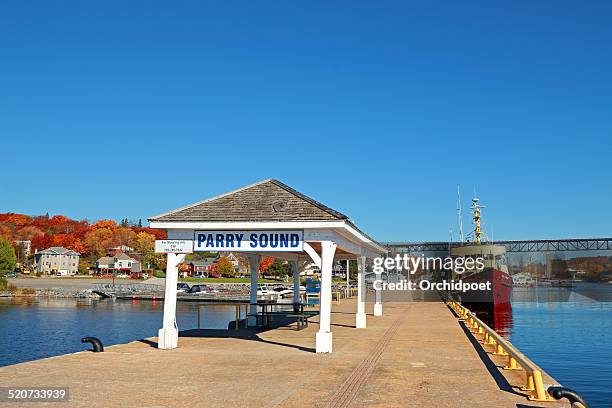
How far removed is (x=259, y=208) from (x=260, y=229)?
790mm

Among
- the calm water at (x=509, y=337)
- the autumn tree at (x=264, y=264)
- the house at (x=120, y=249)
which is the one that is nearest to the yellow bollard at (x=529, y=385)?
the calm water at (x=509, y=337)

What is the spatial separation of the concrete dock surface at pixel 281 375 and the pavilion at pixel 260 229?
121 centimetres

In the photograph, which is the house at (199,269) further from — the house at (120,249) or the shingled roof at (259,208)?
the shingled roof at (259,208)

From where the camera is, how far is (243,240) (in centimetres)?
1662

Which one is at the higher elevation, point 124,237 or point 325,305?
point 124,237

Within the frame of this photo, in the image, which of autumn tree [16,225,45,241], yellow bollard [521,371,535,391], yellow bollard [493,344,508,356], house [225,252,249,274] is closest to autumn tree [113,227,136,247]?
autumn tree [16,225,45,241]

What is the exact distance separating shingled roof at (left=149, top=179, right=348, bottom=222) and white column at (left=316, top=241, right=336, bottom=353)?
1.01 meters

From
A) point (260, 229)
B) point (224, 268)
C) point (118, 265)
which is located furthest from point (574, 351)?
point (118, 265)

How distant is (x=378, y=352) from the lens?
15.6 meters

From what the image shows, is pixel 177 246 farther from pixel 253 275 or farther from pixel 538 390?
pixel 538 390

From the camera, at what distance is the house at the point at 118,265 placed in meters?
136

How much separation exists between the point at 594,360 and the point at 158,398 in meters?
19.7

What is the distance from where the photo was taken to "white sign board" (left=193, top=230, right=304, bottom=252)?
16.3 m

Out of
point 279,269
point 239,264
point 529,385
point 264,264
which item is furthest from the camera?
point 239,264
